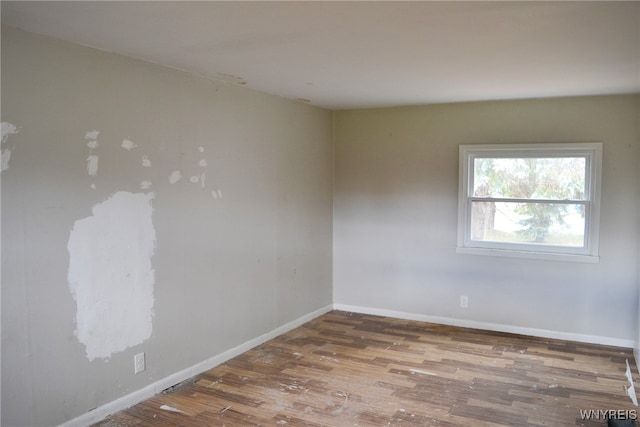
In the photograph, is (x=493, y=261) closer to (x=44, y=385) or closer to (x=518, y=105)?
(x=518, y=105)

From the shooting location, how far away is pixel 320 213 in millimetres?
5453

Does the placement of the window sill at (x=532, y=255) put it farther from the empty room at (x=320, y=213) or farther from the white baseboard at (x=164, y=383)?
the white baseboard at (x=164, y=383)

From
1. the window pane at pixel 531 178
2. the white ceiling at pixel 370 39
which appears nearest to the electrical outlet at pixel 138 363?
the white ceiling at pixel 370 39

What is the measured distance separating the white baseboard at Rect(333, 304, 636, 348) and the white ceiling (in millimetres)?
2232

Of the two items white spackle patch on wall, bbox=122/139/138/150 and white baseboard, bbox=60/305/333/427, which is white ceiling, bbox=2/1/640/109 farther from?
white baseboard, bbox=60/305/333/427

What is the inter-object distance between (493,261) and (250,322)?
2448 mm

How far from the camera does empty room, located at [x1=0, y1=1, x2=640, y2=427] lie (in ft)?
8.55

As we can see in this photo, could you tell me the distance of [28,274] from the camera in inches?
105

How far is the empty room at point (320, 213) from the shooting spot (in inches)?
103

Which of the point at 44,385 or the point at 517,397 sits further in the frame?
the point at 517,397

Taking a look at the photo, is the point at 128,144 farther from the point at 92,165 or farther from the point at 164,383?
the point at 164,383

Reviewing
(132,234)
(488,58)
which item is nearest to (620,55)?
(488,58)

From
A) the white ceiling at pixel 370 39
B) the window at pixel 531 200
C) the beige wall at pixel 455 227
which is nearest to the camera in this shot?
the white ceiling at pixel 370 39

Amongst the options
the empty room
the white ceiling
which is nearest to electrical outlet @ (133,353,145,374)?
the empty room
